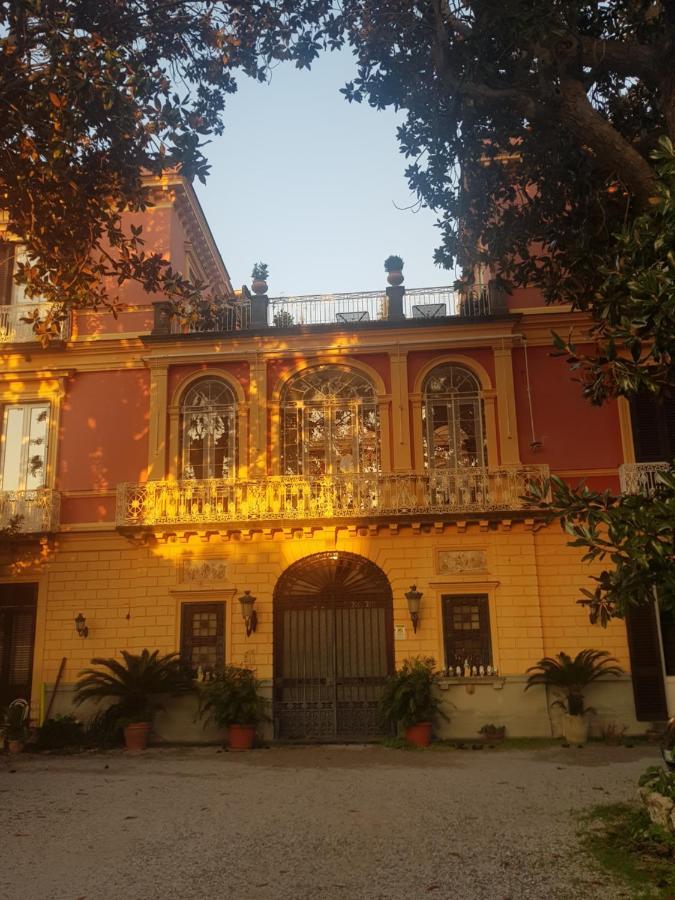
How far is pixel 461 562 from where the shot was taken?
52.7 ft

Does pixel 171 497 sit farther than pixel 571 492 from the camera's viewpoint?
Yes

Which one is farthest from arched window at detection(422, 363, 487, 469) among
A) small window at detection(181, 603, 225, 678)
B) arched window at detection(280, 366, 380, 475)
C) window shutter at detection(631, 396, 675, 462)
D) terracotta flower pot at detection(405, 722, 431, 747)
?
small window at detection(181, 603, 225, 678)

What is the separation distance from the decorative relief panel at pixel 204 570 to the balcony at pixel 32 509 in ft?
9.59

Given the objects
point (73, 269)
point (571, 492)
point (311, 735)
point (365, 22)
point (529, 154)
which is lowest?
point (311, 735)

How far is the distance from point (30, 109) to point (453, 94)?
5338 millimetres

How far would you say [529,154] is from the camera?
426 inches

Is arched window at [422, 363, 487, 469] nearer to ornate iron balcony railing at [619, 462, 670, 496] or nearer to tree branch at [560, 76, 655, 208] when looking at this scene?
ornate iron balcony railing at [619, 462, 670, 496]

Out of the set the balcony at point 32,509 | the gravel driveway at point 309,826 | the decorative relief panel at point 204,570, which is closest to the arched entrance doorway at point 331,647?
the decorative relief panel at point 204,570

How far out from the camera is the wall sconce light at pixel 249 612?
15.9m

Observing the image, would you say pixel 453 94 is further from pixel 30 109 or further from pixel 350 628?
pixel 350 628

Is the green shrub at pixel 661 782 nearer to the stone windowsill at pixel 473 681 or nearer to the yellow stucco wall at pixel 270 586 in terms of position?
the stone windowsill at pixel 473 681

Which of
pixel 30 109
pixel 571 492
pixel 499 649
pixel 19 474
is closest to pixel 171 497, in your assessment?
pixel 19 474

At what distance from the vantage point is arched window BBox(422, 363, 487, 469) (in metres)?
16.8

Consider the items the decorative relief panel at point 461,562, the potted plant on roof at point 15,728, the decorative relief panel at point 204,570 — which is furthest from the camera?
the decorative relief panel at point 204,570
